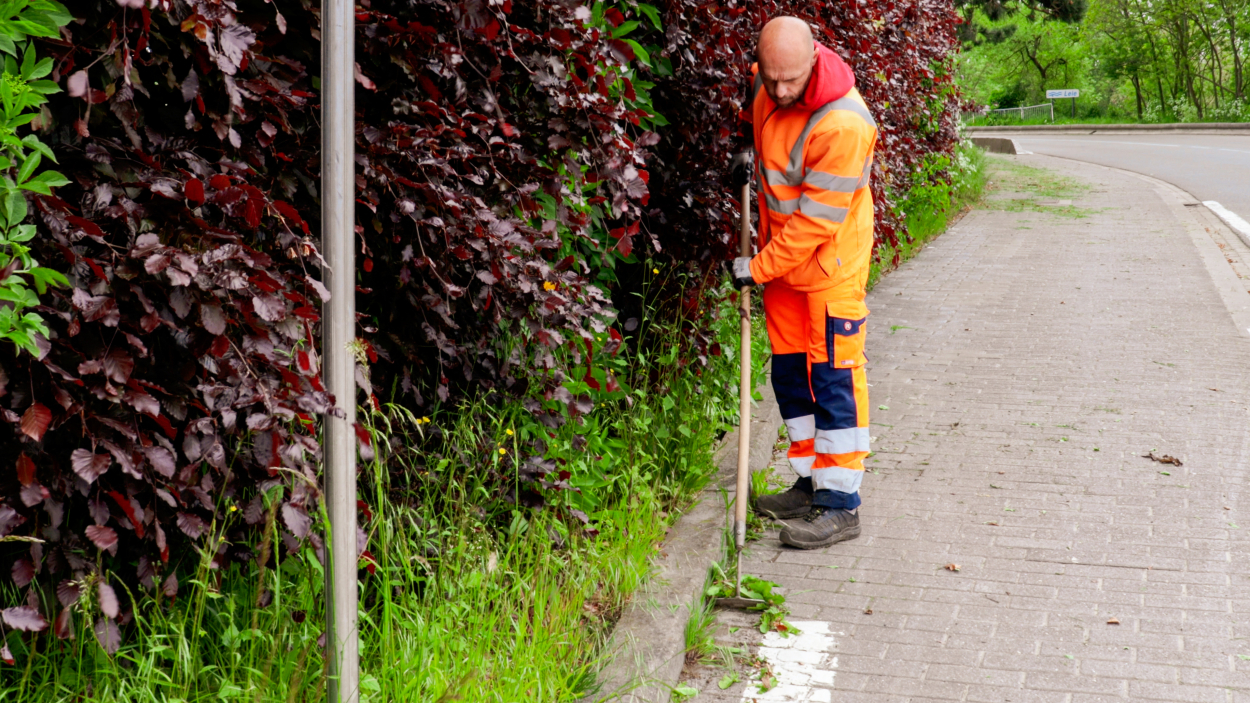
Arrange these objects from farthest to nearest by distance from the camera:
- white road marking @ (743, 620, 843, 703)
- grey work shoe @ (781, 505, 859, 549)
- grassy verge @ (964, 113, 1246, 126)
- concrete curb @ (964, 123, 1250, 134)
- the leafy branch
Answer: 1. grassy verge @ (964, 113, 1246, 126)
2. concrete curb @ (964, 123, 1250, 134)
3. grey work shoe @ (781, 505, 859, 549)
4. white road marking @ (743, 620, 843, 703)
5. the leafy branch

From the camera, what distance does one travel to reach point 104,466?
211cm

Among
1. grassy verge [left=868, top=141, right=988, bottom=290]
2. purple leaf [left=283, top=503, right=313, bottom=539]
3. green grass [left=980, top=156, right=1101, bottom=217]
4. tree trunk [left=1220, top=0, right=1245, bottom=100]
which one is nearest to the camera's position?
purple leaf [left=283, top=503, right=313, bottom=539]

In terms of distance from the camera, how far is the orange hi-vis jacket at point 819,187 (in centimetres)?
423

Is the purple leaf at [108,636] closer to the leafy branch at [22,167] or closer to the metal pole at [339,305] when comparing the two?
the metal pole at [339,305]

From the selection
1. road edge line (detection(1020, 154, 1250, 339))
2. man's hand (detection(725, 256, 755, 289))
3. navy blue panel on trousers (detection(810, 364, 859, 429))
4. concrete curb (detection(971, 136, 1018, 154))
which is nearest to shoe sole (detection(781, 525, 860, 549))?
navy blue panel on trousers (detection(810, 364, 859, 429))

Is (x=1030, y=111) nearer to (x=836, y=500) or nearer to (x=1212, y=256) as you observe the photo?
(x=1212, y=256)

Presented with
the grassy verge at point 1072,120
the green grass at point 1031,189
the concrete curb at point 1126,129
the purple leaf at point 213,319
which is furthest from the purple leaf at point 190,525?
the grassy verge at point 1072,120

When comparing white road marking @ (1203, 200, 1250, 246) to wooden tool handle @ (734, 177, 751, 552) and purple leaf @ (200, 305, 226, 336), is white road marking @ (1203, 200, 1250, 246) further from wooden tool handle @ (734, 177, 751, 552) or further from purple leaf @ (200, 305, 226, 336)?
purple leaf @ (200, 305, 226, 336)

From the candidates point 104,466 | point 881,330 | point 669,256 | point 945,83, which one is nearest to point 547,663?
point 104,466

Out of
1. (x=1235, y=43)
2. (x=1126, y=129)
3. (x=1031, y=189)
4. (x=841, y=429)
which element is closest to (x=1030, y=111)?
(x=1126, y=129)

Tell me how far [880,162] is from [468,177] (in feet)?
16.1

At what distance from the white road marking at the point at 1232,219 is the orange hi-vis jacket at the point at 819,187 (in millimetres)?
10141

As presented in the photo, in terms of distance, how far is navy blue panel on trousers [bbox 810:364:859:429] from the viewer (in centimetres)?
453

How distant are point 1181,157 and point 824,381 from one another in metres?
25.2
